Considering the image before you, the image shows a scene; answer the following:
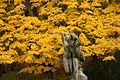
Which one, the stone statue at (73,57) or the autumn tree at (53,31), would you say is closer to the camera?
the stone statue at (73,57)

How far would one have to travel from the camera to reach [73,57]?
1502 centimetres

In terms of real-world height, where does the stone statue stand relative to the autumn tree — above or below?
above

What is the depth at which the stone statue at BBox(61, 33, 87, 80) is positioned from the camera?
48.7 feet

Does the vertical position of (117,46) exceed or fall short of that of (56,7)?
it falls short

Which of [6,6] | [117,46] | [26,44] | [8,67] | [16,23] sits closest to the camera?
[117,46]

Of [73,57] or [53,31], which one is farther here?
[53,31]

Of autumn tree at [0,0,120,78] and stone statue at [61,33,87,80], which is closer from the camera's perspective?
stone statue at [61,33,87,80]

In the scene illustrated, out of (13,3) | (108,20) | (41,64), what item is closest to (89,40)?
(108,20)

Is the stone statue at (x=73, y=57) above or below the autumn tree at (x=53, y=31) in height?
above

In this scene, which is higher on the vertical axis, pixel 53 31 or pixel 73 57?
pixel 73 57

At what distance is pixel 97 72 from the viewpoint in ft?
73.8

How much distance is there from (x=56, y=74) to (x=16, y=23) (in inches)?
182

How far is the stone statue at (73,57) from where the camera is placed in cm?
1484

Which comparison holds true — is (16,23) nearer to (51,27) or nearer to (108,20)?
(51,27)
